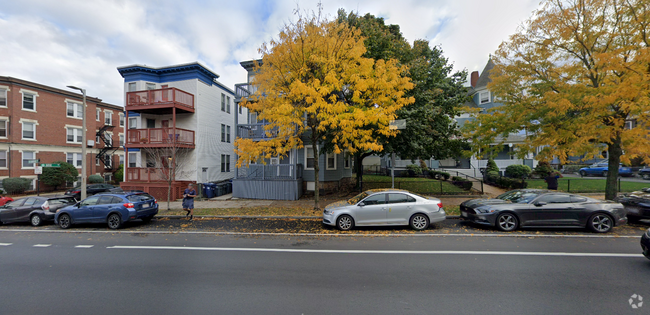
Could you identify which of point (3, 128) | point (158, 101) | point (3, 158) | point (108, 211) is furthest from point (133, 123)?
point (108, 211)

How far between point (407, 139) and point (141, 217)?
1254 cm

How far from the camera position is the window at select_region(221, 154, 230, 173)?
24.0m

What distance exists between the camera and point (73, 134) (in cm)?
2855

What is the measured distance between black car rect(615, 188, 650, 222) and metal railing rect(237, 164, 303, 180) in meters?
15.2

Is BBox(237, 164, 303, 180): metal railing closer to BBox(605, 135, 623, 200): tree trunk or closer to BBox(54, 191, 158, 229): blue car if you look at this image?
BBox(54, 191, 158, 229): blue car

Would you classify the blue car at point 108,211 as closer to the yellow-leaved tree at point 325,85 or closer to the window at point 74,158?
the yellow-leaved tree at point 325,85

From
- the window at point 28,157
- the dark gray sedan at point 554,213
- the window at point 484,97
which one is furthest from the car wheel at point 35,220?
the window at point 484,97

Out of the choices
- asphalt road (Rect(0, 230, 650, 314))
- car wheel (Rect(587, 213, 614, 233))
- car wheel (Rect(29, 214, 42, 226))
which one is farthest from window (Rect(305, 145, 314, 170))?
car wheel (Rect(587, 213, 614, 233))

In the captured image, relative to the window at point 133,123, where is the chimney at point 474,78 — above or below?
above

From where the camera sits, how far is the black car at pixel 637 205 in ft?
31.0

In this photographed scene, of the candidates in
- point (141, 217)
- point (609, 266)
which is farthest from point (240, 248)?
point (609, 266)

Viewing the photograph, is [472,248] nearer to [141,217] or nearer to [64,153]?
[141,217]

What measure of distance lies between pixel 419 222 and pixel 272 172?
36.0 feet

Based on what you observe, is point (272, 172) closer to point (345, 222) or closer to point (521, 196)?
point (345, 222)
